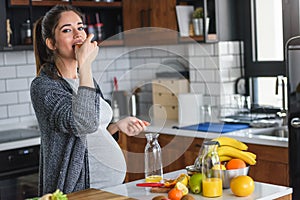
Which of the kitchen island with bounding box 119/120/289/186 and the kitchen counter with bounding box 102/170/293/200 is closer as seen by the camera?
the kitchen counter with bounding box 102/170/293/200

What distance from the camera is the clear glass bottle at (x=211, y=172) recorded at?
2.25 metres

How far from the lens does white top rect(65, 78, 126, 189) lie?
8.10ft

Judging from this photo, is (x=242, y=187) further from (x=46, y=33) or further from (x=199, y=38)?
(x=199, y=38)

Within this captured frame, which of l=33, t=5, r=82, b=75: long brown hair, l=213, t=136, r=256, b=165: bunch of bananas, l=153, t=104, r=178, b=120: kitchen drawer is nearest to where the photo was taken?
l=213, t=136, r=256, b=165: bunch of bananas

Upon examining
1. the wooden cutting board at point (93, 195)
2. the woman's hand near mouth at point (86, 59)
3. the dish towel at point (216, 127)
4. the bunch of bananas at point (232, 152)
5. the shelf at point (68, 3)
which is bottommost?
the wooden cutting board at point (93, 195)

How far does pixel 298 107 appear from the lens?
3.65m

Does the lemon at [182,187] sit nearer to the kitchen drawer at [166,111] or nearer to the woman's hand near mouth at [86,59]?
the woman's hand near mouth at [86,59]

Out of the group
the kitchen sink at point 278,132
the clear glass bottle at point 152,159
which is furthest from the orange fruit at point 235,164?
the kitchen sink at point 278,132

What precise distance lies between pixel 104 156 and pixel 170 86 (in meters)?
2.40

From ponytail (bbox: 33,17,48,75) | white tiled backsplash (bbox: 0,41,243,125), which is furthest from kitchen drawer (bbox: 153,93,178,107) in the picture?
ponytail (bbox: 33,17,48,75)

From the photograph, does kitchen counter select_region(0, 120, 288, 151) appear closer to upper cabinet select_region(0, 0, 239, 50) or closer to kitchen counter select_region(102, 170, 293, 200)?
upper cabinet select_region(0, 0, 239, 50)

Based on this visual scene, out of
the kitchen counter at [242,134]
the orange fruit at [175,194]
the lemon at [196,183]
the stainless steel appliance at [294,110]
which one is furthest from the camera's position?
the kitchen counter at [242,134]

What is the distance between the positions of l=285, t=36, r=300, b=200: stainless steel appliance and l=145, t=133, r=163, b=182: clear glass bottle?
1399 millimetres

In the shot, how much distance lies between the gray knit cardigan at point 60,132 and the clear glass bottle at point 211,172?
483 mm
